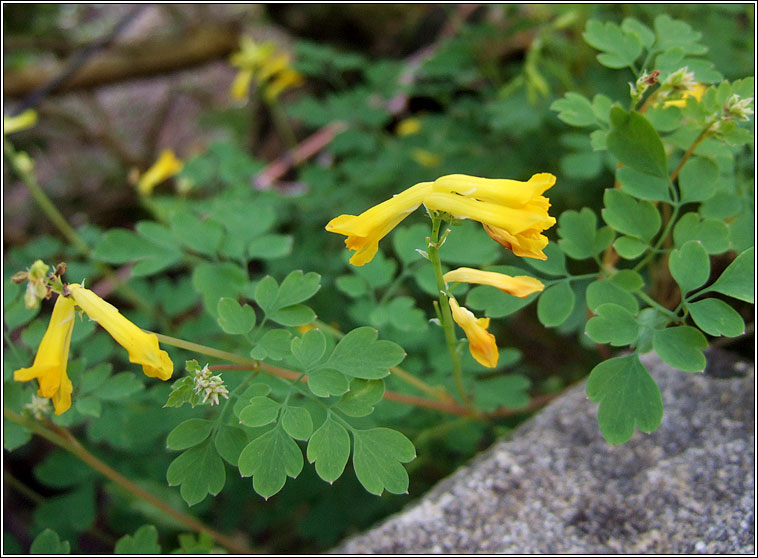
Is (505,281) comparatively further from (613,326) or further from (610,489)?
(610,489)

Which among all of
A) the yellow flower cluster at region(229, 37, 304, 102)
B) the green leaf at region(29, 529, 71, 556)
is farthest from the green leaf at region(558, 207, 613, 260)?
the yellow flower cluster at region(229, 37, 304, 102)

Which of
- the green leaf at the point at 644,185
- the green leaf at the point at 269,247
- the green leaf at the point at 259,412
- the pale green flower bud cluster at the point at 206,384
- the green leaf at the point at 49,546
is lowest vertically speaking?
the green leaf at the point at 49,546

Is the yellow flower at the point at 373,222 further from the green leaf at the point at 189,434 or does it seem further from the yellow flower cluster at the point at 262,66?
the yellow flower cluster at the point at 262,66

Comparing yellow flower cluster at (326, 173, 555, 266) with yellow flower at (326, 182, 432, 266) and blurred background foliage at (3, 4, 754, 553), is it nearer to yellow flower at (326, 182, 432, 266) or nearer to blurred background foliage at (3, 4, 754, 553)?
yellow flower at (326, 182, 432, 266)

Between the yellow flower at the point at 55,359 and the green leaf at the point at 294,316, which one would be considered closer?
the yellow flower at the point at 55,359

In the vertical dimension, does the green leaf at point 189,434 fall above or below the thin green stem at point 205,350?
below

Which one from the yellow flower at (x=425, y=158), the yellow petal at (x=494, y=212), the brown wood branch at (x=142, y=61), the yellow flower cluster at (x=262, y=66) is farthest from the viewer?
the brown wood branch at (x=142, y=61)

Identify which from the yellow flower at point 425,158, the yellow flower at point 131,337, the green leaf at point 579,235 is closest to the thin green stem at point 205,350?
the yellow flower at point 131,337

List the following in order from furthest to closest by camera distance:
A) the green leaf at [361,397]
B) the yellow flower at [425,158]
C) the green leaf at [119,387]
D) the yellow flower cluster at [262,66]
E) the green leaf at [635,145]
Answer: the yellow flower cluster at [262,66] → the yellow flower at [425,158] → the green leaf at [119,387] → the green leaf at [635,145] → the green leaf at [361,397]
